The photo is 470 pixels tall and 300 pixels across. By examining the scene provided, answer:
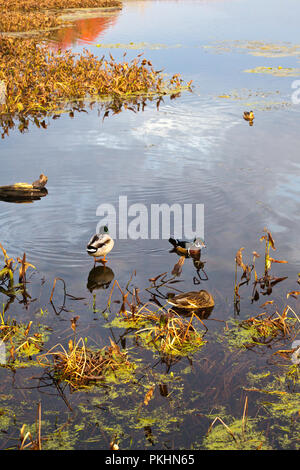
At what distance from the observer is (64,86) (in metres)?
19.7

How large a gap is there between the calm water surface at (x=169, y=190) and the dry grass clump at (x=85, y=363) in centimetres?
24

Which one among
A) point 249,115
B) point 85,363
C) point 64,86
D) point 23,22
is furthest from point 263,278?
point 23,22

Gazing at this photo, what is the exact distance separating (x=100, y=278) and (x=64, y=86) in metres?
12.3

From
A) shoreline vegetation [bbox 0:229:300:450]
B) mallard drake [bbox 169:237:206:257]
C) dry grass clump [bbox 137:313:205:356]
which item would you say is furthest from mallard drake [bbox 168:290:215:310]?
mallard drake [bbox 169:237:206:257]

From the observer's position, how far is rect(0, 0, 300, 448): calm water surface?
6.90 metres

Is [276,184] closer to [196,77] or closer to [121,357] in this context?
[121,357]

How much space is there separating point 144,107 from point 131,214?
905 centimetres

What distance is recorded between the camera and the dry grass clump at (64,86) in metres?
18.3

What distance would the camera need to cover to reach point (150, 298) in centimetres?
821

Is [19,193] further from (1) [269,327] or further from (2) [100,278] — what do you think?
(1) [269,327]

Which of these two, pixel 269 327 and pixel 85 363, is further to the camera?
pixel 269 327

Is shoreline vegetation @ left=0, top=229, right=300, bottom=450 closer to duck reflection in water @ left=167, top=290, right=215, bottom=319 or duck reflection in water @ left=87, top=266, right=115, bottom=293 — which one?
duck reflection in water @ left=167, top=290, right=215, bottom=319

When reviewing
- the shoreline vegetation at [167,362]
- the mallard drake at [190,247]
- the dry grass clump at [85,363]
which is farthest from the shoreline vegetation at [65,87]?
the dry grass clump at [85,363]

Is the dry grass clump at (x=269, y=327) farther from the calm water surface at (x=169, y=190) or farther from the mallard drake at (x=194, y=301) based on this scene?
the mallard drake at (x=194, y=301)
